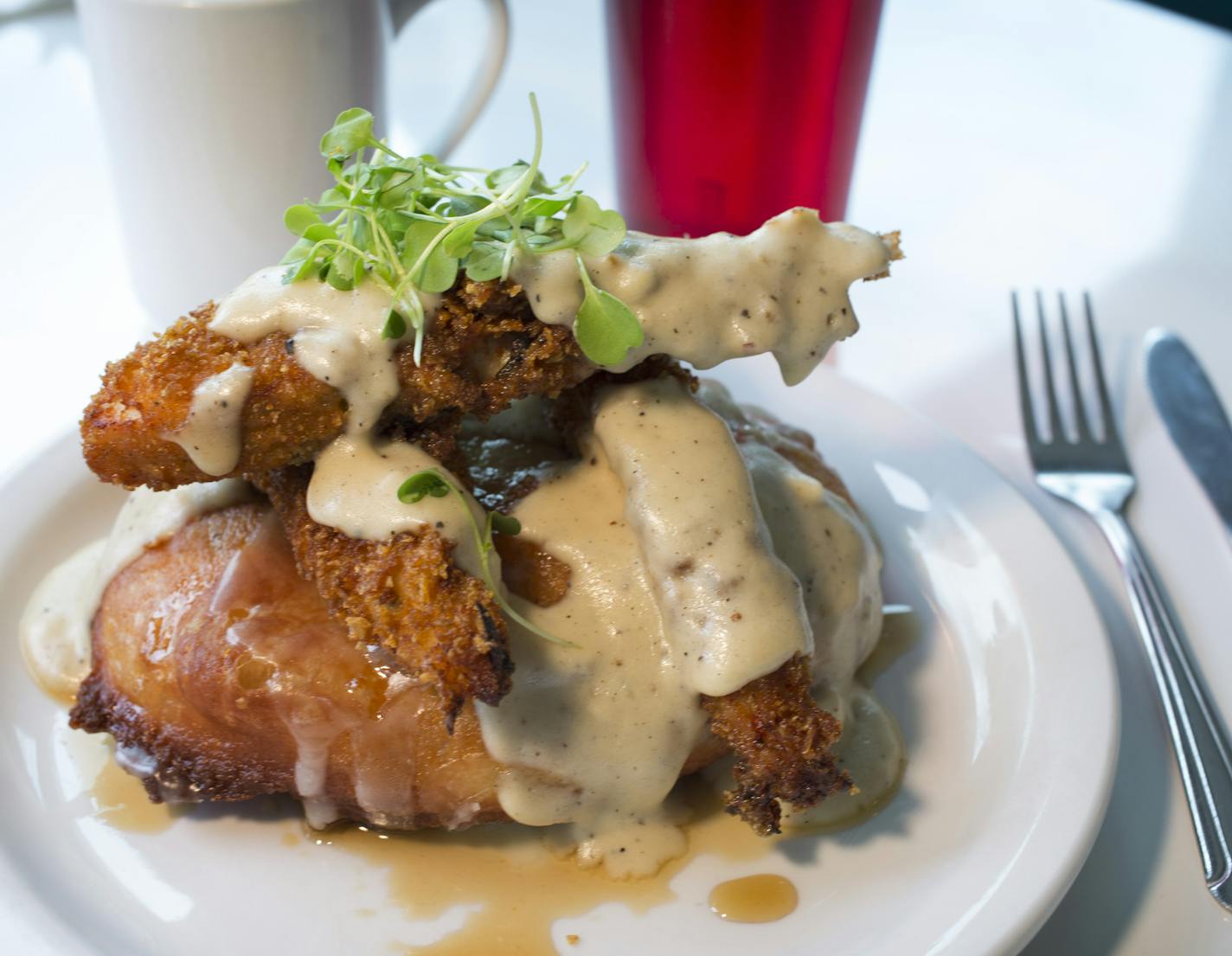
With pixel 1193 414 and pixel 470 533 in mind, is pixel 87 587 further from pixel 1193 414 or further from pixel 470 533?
pixel 1193 414

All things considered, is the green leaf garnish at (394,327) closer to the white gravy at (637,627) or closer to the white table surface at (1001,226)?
the white gravy at (637,627)

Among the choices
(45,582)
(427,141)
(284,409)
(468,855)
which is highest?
(284,409)

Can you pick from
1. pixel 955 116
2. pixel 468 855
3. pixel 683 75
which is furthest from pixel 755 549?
pixel 955 116

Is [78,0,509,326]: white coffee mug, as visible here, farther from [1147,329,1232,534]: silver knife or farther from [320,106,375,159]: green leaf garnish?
[1147,329,1232,534]: silver knife

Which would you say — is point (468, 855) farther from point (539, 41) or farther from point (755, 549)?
point (539, 41)

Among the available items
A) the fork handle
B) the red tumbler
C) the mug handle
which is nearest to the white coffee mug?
the mug handle
